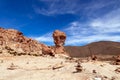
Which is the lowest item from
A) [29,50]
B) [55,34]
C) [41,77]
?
[41,77]

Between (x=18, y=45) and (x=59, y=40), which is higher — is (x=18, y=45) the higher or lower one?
the lower one

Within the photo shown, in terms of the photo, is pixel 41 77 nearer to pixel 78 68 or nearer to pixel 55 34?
pixel 78 68

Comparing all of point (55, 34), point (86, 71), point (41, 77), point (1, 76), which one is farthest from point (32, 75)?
point (55, 34)

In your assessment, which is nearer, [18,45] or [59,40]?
[18,45]

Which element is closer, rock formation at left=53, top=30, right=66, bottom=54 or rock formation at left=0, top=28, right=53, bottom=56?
rock formation at left=0, top=28, right=53, bottom=56

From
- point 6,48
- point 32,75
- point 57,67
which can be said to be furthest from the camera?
point 6,48

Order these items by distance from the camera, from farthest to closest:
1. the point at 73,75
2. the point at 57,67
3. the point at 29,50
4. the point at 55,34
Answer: the point at 55,34 < the point at 29,50 < the point at 57,67 < the point at 73,75

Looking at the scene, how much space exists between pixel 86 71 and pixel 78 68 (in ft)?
3.10

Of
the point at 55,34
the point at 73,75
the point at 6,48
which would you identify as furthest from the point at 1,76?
the point at 55,34

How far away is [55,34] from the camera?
64.0 metres

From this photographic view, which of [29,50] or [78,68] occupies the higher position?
[29,50]

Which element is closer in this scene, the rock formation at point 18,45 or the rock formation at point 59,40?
the rock formation at point 18,45

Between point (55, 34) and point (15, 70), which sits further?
point (55, 34)

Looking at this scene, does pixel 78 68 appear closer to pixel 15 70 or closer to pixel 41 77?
pixel 41 77
